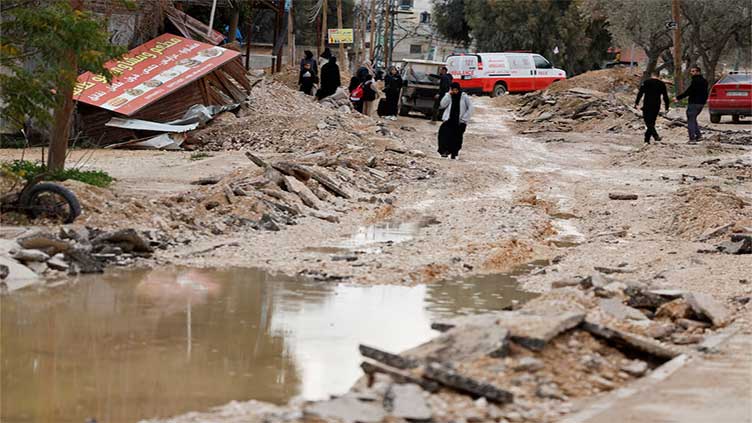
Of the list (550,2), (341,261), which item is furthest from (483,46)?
(341,261)

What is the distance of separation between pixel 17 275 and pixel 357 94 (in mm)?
23179

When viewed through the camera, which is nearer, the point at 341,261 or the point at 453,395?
the point at 453,395

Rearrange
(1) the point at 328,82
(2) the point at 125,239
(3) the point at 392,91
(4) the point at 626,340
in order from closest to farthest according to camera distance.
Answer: (4) the point at 626,340 < (2) the point at 125,239 < (1) the point at 328,82 < (3) the point at 392,91

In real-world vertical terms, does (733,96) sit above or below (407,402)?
above

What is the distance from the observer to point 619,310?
838 centimetres

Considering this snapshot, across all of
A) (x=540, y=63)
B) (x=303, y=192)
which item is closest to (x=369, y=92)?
(x=303, y=192)

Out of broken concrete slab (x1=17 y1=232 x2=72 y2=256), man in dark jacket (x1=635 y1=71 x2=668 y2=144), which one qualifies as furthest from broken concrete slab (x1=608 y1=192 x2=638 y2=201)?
broken concrete slab (x1=17 y1=232 x2=72 y2=256)

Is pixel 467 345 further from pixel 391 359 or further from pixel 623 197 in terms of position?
pixel 623 197

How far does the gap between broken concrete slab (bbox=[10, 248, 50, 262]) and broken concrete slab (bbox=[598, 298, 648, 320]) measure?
4771 millimetres

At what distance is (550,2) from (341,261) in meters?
59.5

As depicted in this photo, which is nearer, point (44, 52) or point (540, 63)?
point (44, 52)

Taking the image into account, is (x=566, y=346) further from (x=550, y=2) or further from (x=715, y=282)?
(x=550, y=2)

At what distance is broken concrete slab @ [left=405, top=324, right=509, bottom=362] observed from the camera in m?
6.62

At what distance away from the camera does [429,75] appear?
3534 centimetres
